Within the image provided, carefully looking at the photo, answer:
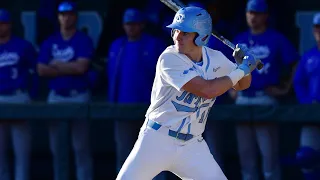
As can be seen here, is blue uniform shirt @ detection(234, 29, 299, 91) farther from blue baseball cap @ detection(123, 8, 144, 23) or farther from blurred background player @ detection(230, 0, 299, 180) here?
blue baseball cap @ detection(123, 8, 144, 23)

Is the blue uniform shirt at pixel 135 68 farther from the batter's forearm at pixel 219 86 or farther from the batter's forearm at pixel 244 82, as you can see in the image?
the batter's forearm at pixel 219 86

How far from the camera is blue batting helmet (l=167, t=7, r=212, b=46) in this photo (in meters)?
5.84

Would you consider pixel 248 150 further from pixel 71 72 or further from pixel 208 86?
pixel 208 86

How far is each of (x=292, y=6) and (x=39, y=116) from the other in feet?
8.29

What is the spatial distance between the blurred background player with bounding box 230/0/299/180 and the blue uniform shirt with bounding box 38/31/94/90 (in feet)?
4.11

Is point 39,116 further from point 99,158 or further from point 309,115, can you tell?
point 309,115

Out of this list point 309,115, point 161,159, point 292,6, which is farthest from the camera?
point 292,6

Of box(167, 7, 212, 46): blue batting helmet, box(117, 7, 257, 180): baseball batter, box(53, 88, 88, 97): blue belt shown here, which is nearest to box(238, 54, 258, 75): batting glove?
box(117, 7, 257, 180): baseball batter

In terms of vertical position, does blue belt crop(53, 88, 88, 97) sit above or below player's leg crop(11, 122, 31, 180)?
above

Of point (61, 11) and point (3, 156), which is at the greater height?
point (61, 11)

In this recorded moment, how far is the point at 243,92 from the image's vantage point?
7.97m

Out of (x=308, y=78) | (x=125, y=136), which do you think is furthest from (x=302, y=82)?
(x=125, y=136)

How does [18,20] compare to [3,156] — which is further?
[18,20]

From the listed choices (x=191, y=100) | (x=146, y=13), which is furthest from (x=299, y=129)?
(x=191, y=100)
